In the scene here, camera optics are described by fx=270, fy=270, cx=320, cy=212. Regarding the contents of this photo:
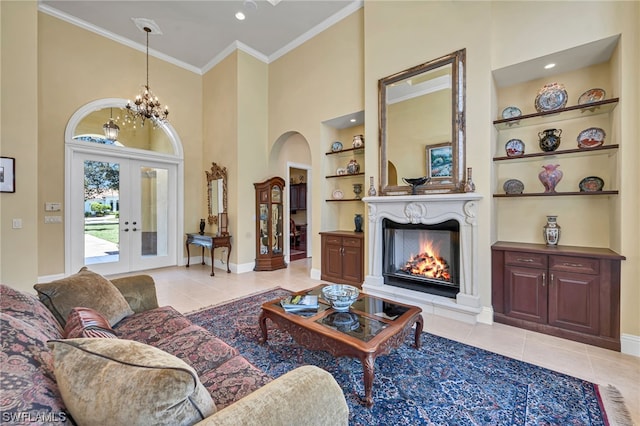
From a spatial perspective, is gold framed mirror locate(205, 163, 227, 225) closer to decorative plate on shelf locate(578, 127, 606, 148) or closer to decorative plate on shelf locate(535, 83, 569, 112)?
decorative plate on shelf locate(535, 83, 569, 112)

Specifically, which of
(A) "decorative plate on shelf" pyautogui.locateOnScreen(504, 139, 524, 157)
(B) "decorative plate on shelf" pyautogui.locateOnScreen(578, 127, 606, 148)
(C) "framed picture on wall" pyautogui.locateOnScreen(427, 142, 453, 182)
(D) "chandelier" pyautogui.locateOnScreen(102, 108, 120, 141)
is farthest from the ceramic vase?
(D) "chandelier" pyautogui.locateOnScreen(102, 108, 120, 141)

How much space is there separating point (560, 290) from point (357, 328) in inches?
87.5

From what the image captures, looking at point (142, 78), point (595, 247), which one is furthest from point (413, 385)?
point (142, 78)

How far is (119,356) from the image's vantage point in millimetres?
814

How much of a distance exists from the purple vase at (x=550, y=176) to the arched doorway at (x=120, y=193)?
6.36m

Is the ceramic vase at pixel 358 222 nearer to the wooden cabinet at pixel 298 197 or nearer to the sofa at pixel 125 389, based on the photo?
the sofa at pixel 125 389

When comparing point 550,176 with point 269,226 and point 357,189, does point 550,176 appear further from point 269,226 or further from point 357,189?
point 269,226

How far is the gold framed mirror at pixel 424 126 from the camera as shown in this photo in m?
3.20

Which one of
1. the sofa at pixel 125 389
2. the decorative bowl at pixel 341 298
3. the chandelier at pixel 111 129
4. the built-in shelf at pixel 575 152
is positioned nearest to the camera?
the sofa at pixel 125 389

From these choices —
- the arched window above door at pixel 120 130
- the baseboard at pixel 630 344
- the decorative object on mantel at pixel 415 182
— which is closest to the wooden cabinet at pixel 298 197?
the arched window above door at pixel 120 130

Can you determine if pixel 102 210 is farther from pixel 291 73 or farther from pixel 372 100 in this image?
pixel 372 100

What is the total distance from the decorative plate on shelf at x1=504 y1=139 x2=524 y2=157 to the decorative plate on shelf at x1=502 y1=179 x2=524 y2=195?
32 cm

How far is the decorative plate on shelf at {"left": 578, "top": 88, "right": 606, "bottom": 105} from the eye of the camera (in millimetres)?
2711

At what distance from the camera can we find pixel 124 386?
0.74 meters
